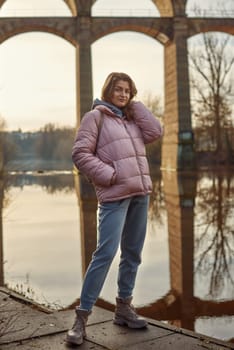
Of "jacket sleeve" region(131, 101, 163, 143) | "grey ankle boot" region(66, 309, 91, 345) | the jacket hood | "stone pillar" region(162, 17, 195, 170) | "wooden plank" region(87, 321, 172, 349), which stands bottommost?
"wooden plank" region(87, 321, 172, 349)

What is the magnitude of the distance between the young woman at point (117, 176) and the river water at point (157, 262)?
0.80 m

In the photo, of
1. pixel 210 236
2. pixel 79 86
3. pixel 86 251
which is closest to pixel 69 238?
pixel 86 251

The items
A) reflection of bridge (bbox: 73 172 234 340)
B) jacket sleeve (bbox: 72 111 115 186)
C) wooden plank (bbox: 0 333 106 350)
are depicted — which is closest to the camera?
wooden plank (bbox: 0 333 106 350)

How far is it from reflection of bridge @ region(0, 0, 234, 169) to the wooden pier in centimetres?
3029

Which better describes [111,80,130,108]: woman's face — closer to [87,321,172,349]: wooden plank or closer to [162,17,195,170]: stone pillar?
[87,321,172,349]: wooden plank

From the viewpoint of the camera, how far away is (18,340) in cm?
406

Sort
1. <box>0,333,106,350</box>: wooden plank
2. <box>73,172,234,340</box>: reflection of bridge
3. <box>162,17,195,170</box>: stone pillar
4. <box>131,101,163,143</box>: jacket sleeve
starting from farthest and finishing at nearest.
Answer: <box>162,17,195,170</box>: stone pillar
<box>73,172,234,340</box>: reflection of bridge
<box>131,101,163,143</box>: jacket sleeve
<box>0,333,106,350</box>: wooden plank

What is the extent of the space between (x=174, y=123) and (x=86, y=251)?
28.8m

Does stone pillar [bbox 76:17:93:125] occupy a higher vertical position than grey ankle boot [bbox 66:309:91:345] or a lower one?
higher

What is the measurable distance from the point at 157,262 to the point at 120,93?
330 centimetres

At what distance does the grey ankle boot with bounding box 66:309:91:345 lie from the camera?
13.1 ft

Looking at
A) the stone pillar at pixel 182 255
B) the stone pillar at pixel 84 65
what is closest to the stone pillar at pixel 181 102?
the stone pillar at pixel 84 65

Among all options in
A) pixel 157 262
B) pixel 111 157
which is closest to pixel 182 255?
pixel 157 262

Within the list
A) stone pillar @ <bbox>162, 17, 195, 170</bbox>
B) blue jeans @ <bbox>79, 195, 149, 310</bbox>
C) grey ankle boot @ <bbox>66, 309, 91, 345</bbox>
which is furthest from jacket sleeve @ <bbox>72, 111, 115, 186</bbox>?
stone pillar @ <bbox>162, 17, 195, 170</bbox>
